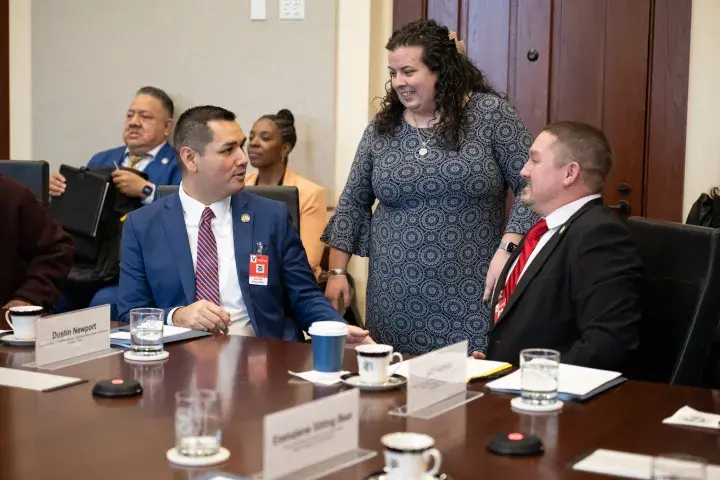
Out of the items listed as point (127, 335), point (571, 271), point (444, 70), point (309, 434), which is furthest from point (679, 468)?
point (444, 70)

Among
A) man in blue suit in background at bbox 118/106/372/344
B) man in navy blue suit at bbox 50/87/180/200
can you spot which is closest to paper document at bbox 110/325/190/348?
man in blue suit in background at bbox 118/106/372/344

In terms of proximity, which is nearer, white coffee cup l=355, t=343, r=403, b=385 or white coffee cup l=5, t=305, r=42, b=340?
white coffee cup l=355, t=343, r=403, b=385

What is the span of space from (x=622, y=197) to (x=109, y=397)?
3.26 m

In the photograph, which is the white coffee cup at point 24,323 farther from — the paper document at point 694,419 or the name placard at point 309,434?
the paper document at point 694,419

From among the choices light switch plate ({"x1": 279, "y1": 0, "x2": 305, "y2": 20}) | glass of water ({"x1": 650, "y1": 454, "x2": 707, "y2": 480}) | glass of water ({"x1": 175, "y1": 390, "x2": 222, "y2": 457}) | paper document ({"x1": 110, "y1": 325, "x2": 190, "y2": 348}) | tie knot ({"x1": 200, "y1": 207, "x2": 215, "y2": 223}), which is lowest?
paper document ({"x1": 110, "y1": 325, "x2": 190, "y2": 348})

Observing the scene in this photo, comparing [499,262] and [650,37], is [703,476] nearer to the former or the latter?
[499,262]

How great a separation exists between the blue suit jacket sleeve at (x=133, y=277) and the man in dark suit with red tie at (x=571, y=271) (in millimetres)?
1020

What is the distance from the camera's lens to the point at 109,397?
1.90 m

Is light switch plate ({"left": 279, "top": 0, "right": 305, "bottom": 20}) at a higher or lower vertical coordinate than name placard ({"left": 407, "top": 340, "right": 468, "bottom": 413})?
higher

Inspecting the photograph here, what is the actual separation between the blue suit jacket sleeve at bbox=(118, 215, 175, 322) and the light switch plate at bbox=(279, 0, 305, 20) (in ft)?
7.18

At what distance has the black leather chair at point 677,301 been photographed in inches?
92.2

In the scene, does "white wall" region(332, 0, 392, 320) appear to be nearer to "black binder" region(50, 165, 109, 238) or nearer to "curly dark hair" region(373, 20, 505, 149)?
"black binder" region(50, 165, 109, 238)

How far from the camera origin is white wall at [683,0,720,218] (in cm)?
439

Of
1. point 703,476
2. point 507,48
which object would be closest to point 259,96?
point 507,48
